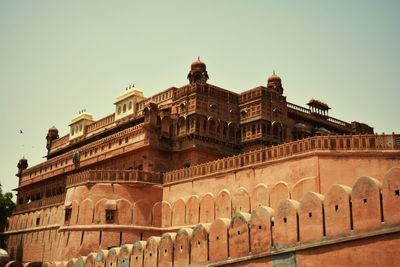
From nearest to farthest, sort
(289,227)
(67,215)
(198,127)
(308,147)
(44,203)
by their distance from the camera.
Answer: (289,227) < (308,147) < (67,215) < (198,127) < (44,203)

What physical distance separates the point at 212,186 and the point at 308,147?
6.08 m

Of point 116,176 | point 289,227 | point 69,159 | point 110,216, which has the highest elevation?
point 69,159

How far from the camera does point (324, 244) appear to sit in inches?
571


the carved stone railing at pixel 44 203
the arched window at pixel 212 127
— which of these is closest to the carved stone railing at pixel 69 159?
the carved stone railing at pixel 44 203

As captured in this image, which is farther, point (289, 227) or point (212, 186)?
point (212, 186)

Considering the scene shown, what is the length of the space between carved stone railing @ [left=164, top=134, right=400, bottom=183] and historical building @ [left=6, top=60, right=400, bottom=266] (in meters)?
0.05

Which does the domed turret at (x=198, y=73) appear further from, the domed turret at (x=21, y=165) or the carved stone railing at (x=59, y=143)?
the domed turret at (x=21, y=165)

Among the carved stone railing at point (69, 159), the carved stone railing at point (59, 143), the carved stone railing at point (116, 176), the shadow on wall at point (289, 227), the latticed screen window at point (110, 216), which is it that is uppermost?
the carved stone railing at point (59, 143)

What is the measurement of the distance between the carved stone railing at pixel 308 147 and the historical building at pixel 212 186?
Answer: 5cm

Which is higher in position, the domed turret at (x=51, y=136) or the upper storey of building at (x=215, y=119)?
the domed turret at (x=51, y=136)

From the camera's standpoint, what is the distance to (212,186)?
25844 millimetres

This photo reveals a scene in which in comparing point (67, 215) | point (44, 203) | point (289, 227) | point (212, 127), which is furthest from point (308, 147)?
point (44, 203)

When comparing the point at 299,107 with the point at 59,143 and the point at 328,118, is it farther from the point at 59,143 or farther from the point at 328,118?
the point at 59,143

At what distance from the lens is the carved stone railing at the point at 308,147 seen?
1984 centimetres
